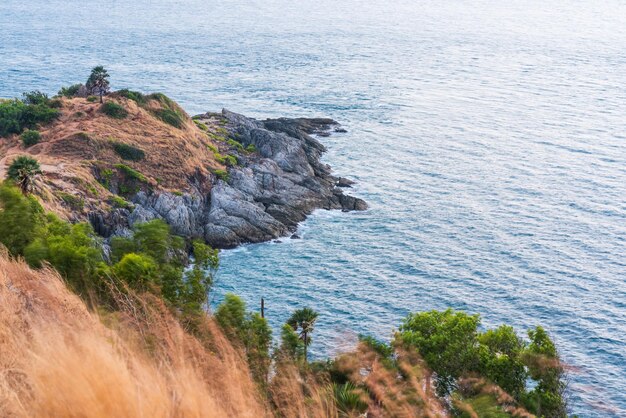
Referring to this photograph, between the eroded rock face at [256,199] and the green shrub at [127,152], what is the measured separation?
7.10 m

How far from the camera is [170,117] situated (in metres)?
87.8

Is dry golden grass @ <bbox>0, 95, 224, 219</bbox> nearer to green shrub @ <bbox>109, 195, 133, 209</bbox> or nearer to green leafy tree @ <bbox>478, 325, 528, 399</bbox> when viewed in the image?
green shrub @ <bbox>109, 195, 133, 209</bbox>

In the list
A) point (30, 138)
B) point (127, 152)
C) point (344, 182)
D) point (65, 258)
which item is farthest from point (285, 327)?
point (30, 138)

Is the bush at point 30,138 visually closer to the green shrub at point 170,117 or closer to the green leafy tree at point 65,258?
the green shrub at point 170,117

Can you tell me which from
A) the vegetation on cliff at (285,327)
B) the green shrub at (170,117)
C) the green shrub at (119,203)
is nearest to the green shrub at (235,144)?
the green shrub at (170,117)

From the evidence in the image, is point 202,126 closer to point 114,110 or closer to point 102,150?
point 114,110

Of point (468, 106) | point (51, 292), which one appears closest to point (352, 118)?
point (468, 106)

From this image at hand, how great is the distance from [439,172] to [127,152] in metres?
40.2

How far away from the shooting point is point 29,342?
9516 mm

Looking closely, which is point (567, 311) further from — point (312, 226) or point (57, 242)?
point (57, 242)

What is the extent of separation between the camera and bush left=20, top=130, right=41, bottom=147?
253 feet

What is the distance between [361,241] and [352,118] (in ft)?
156

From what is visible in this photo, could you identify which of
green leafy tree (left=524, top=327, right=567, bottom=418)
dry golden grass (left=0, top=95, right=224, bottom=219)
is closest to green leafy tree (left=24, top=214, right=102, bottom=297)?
green leafy tree (left=524, top=327, right=567, bottom=418)

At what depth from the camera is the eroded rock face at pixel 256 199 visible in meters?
69.9
